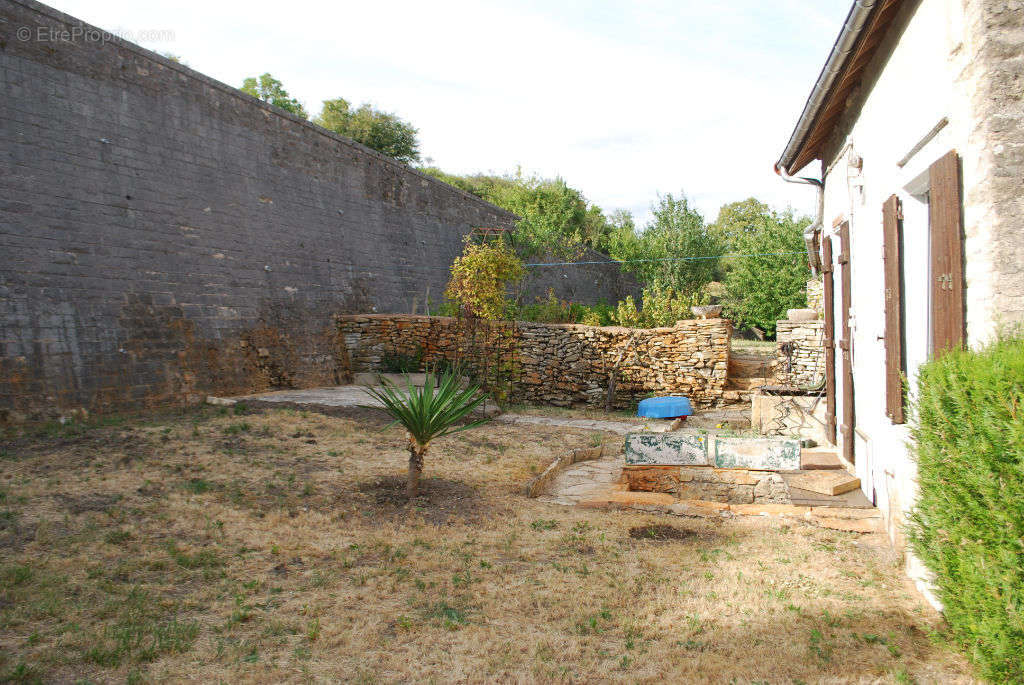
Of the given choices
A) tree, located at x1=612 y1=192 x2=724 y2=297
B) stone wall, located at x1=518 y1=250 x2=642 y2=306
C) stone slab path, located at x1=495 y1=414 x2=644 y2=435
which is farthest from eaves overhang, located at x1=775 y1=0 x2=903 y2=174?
tree, located at x1=612 y1=192 x2=724 y2=297

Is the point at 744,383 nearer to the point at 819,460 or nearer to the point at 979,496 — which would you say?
the point at 819,460

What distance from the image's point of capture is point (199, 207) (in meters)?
9.48

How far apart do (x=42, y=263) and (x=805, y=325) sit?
11.6 meters

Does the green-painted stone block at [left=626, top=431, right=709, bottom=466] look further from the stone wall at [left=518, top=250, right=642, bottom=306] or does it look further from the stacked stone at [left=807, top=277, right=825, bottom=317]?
the stone wall at [left=518, top=250, right=642, bottom=306]

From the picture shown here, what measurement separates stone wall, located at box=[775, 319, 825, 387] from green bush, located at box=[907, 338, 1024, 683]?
8.92 m

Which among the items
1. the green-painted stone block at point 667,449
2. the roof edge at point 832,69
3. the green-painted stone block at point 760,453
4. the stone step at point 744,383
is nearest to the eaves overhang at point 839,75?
the roof edge at point 832,69

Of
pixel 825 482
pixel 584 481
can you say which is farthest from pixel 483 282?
pixel 825 482

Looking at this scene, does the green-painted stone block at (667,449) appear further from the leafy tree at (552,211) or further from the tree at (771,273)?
the tree at (771,273)

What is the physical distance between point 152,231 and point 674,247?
19.6 metres

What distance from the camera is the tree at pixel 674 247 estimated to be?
79.9 feet

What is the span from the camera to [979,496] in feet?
7.51

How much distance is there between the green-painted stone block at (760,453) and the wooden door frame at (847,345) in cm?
72

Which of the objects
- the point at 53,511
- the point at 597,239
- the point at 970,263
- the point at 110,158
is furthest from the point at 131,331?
the point at 597,239

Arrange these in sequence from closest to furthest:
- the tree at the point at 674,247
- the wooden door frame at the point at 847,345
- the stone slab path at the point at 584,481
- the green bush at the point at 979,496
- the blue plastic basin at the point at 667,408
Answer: the green bush at the point at 979,496 → the stone slab path at the point at 584,481 → the wooden door frame at the point at 847,345 → the blue plastic basin at the point at 667,408 → the tree at the point at 674,247
